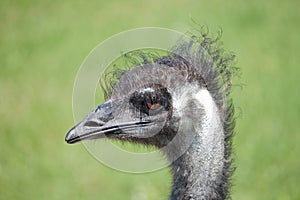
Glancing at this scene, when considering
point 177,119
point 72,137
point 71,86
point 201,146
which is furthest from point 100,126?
point 71,86

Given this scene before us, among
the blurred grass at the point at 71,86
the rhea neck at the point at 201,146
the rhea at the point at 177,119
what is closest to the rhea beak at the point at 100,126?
the rhea at the point at 177,119

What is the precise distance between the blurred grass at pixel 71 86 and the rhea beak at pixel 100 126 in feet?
6.03

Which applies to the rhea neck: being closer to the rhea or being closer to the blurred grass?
the rhea

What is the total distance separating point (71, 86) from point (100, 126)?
4.32m

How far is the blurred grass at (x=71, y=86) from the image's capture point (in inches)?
217

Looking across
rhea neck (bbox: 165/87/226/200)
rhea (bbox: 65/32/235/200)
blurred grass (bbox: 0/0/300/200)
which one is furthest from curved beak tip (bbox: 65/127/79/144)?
blurred grass (bbox: 0/0/300/200)

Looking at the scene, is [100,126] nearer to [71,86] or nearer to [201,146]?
[201,146]

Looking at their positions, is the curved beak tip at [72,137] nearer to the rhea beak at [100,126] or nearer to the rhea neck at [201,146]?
the rhea beak at [100,126]

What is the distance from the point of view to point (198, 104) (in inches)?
118

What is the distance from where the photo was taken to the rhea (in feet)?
9.72
